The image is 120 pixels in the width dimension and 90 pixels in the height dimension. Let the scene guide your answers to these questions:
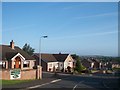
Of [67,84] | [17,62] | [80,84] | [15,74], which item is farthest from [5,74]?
[17,62]

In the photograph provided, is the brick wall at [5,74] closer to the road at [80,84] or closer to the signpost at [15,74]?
the signpost at [15,74]

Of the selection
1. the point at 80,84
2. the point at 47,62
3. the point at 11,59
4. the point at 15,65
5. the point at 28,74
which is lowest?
the point at 80,84

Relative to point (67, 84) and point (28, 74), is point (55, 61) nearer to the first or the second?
point (28, 74)

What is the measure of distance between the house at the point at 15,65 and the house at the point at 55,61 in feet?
47.7

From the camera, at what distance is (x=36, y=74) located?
4341 centimetres

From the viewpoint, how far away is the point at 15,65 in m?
53.0

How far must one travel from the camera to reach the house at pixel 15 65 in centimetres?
3641

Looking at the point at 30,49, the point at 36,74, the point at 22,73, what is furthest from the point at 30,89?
the point at 30,49

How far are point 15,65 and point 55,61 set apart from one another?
30528 mm

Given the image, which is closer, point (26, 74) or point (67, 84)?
point (67, 84)

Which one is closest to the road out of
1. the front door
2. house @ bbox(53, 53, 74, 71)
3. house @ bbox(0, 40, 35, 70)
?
house @ bbox(0, 40, 35, 70)

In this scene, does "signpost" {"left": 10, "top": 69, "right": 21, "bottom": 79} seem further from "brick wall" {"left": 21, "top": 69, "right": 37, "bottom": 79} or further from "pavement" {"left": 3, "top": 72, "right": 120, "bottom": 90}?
"pavement" {"left": 3, "top": 72, "right": 120, "bottom": 90}

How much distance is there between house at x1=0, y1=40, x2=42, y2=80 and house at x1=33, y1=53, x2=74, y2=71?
14.5 m

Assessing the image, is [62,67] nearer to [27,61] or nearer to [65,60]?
[65,60]
